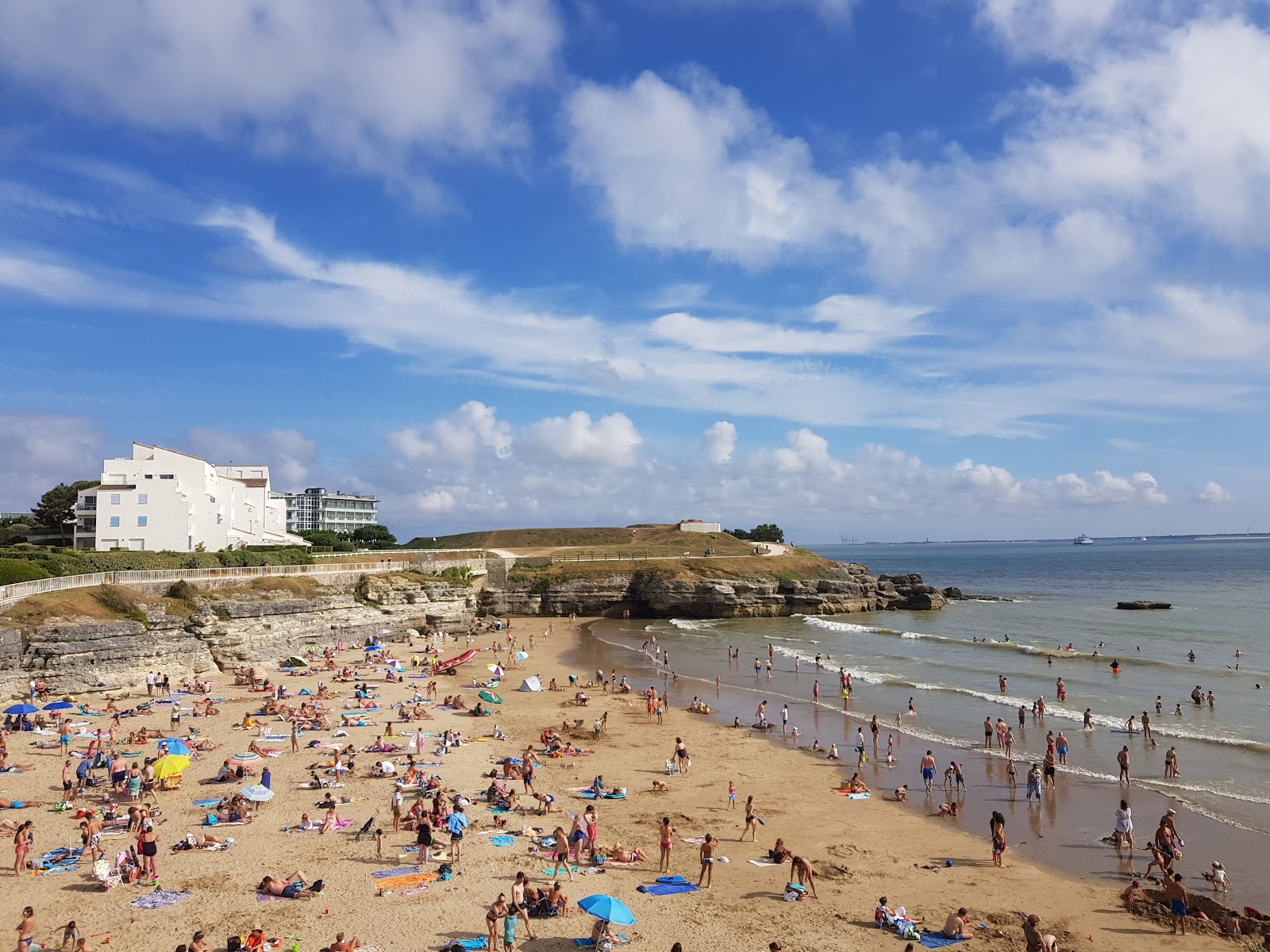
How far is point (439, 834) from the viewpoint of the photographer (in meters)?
18.2

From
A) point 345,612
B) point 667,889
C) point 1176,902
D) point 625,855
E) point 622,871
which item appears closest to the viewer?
point 1176,902

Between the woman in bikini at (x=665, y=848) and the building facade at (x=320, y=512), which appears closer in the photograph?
the woman in bikini at (x=665, y=848)

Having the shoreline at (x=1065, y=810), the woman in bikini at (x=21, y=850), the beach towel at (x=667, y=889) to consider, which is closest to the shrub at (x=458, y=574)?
the shoreline at (x=1065, y=810)

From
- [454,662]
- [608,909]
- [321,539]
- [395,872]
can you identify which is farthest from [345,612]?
[608,909]

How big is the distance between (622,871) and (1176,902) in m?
10.6

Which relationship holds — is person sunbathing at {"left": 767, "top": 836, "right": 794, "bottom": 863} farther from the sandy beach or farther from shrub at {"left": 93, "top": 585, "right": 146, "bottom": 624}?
shrub at {"left": 93, "top": 585, "right": 146, "bottom": 624}

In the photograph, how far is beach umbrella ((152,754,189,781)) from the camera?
70.5 ft

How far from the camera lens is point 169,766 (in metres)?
21.7

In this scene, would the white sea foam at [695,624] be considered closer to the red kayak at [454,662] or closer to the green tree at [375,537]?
the red kayak at [454,662]

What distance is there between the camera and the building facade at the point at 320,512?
125m

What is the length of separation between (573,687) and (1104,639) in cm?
3768

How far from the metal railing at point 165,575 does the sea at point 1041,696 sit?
1800 centimetres

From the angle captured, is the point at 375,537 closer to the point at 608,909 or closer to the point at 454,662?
the point at 454,662

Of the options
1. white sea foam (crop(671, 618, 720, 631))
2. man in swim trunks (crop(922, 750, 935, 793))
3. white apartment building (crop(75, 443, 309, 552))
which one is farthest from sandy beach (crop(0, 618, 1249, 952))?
white sea foam (crop(671, 618, 720, 631))
